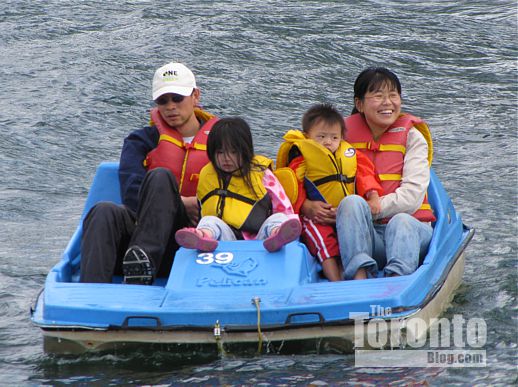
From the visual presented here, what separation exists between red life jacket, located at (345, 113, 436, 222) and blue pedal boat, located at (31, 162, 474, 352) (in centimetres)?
56

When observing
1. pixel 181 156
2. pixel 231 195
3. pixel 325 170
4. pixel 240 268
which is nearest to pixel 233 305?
pixel 240 268

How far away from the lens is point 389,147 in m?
5.19

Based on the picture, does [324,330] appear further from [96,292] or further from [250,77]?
[250,77]

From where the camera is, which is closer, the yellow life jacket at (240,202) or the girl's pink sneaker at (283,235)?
the girl's pink sneaker at (283,235)

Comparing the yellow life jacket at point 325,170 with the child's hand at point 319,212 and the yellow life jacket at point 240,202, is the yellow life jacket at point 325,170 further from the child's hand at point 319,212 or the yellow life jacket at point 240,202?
the yellow life jacket at point 240,202

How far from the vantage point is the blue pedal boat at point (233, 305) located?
423cm

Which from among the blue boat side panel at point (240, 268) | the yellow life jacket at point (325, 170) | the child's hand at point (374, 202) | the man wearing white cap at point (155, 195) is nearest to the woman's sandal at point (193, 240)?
the blue boat side panel at point (240, 268)

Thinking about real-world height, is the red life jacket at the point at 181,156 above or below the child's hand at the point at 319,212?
→ above

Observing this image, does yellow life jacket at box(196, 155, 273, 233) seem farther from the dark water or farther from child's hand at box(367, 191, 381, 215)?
the dark water

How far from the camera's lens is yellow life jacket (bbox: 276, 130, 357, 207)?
499 cm

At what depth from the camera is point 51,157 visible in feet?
28.3

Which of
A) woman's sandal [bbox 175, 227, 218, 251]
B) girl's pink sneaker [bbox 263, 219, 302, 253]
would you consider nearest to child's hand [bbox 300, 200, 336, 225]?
girl's pink sneaker [bbox 263, 219, 302, 253]

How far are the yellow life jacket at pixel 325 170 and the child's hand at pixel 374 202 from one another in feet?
0.36

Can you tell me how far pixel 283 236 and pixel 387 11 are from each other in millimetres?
7829
